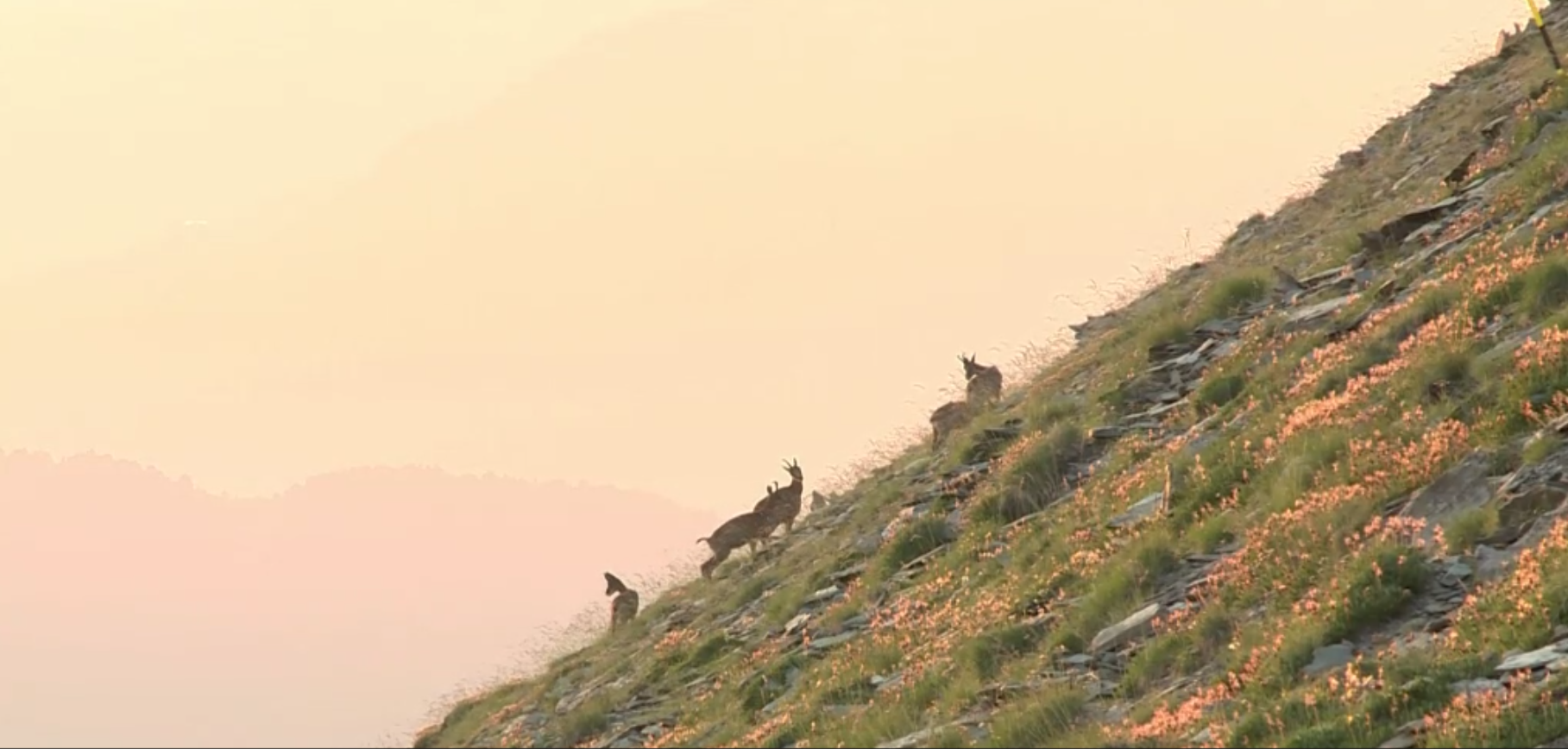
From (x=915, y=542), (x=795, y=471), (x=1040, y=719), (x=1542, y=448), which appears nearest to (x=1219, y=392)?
(x=915, y=542)

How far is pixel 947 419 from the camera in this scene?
27000mm

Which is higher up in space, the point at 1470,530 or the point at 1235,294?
the point at 1235,294

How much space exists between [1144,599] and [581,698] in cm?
1149

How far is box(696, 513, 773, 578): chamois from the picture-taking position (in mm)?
28453

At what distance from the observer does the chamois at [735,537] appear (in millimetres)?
28453

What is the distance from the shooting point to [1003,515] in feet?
63.2

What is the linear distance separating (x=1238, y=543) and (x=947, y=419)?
13.1m

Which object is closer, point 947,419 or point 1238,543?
point 1238,543

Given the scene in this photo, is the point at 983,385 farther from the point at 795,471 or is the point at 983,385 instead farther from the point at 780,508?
the point at 795,471

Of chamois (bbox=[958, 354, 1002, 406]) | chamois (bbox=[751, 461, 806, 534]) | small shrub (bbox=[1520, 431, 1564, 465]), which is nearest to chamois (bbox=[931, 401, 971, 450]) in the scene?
chamois (bbox=[958, 354, 1002, 406])

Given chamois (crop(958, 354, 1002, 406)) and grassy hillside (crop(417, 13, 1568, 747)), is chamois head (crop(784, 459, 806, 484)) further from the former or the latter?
chamois (crop(958, 354, 1002, 406))

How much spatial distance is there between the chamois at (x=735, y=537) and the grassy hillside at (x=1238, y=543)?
4.52 feet

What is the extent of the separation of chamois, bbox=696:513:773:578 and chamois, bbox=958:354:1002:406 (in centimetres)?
387

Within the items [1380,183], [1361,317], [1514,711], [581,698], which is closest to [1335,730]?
[1514,711]
